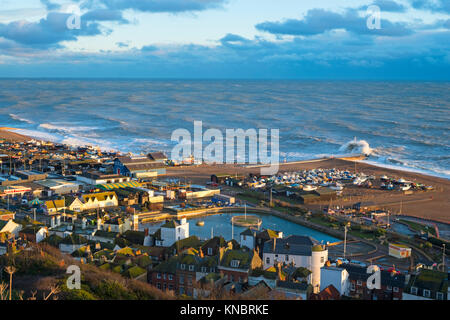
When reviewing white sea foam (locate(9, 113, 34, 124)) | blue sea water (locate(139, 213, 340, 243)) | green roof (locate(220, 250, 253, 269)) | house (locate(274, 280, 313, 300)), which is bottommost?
blue sea water (locate(139, 213, 340, 243))

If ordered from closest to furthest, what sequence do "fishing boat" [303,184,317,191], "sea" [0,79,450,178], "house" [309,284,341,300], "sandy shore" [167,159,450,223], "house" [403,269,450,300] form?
"house" [309,284,341,300] → "house" [403,269,450,300] → "sandy shore" [167,159,450,223] → "fishing boat" [303,184,317,191] → "sea" [0,79,450,178]

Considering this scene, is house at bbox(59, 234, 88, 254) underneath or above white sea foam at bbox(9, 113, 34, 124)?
underneath

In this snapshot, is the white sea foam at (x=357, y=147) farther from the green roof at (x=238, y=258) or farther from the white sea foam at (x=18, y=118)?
the white sea foam at (x=18, y=118)

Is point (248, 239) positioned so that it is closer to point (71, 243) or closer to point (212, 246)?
point (212, 246)

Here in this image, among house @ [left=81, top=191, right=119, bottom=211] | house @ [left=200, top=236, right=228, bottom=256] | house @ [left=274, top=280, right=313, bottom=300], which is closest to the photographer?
house @ [left=274, top=280, right=313, bottom=300]

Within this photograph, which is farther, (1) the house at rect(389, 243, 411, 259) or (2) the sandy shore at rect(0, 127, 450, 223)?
(2) the sandy shore at rect(0, 127, 450, 223)

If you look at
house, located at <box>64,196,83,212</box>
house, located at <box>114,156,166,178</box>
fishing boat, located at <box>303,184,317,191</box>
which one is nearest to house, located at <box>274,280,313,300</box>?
house, located at <box>64,196,83,212</box>

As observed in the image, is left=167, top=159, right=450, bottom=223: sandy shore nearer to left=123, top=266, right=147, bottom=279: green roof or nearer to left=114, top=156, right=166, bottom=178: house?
left=114, top=156, right=166, bottom=178: house
